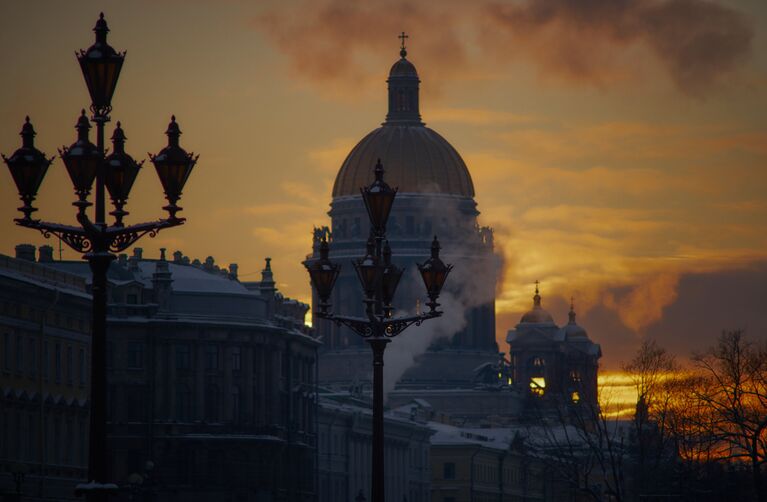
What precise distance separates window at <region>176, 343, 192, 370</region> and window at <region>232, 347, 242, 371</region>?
11.6 ft

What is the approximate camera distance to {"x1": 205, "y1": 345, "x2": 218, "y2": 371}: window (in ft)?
419

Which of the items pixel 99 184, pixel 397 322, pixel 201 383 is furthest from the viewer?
pixel 201 383

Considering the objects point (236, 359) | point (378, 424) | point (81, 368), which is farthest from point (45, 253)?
point (378, 424)

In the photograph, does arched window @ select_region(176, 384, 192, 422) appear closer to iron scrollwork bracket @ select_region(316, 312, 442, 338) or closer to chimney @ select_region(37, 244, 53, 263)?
chimney @ select_region(37, 244, 53, 263)

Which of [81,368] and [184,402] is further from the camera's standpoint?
[184,402]

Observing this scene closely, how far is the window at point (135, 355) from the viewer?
123m

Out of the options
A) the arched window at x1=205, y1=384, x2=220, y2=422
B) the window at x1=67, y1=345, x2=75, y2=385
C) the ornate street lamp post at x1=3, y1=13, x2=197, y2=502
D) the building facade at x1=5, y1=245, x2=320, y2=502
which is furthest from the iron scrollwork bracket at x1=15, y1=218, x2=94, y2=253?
the arched window at x1=205, y1=384, x2=220, y2=422

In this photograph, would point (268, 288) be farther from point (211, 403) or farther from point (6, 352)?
point (6, 352)

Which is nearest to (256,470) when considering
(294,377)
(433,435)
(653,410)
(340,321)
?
(294,377)

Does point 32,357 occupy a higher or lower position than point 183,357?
lower

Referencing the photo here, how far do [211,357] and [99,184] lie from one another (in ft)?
313

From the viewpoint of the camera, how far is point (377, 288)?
40.6 metres

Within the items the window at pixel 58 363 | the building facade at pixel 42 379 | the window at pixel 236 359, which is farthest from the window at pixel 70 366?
the window at pixel 236 359

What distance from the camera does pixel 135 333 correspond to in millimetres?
123500
